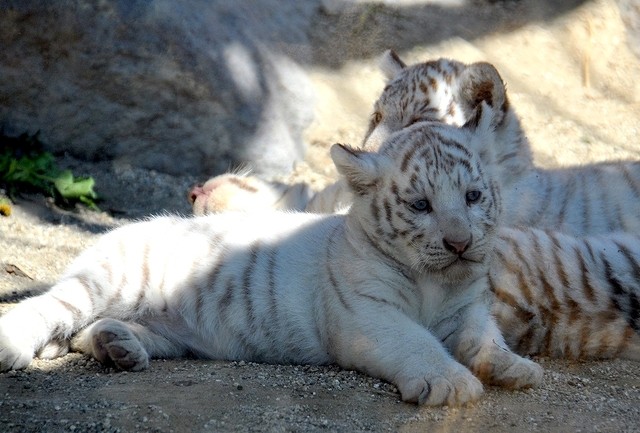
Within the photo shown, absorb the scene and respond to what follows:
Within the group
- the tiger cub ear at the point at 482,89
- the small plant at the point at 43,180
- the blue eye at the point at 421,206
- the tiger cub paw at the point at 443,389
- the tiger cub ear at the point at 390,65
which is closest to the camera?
the tiger cub paw at the point at 443,389

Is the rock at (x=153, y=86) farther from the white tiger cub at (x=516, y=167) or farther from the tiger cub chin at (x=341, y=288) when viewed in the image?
the tiger cub chin at (x=341, y=288)

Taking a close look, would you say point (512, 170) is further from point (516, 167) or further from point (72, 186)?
point (72, 186)

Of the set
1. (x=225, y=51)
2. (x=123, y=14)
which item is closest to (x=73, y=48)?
(x=123, y=14)

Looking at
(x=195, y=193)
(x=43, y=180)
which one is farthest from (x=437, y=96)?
(x=43, y=180)

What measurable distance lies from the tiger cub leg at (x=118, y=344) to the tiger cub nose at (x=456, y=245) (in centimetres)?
109

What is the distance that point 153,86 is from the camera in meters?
6.20

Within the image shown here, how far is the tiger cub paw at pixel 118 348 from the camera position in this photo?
3359 millimetres

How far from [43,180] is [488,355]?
3267mm

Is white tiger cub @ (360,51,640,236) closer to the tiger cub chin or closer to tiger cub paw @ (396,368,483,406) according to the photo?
the tiger cub chin

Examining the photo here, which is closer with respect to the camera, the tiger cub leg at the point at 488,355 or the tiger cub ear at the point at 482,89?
the tiger cub leg at the point at 488,355

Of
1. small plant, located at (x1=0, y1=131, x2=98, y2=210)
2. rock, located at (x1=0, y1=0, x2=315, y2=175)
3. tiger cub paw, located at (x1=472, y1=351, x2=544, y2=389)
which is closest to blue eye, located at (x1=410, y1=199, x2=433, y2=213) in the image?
tiger cub paw, located at (x1=472, y1=351, x2=544, y2=389)

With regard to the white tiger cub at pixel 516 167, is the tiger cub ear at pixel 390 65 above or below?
above

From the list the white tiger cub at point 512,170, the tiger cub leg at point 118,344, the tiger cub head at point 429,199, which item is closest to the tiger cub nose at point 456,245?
the tiger cub head at point 429,199

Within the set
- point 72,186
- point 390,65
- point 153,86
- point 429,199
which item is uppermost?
point 390,65
